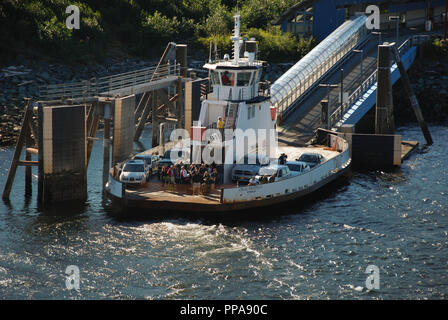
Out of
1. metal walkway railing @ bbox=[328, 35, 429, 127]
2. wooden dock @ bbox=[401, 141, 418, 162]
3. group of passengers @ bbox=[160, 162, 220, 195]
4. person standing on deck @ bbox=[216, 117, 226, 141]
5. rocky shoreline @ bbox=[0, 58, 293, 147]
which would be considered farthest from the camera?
rocky shoreline @ bbox=[0, 58, 293, 147]

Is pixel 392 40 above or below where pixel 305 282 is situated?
above

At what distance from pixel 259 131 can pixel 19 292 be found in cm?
2728

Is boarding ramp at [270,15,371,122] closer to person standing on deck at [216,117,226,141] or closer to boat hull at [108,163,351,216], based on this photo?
person standing on deck at [216,117,226,141]

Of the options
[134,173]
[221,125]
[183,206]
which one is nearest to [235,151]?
[221,125]

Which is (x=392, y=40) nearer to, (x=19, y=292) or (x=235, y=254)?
(x=235, y=254)

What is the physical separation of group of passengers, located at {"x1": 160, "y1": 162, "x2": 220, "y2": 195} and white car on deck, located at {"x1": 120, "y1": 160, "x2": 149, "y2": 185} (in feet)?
4.47

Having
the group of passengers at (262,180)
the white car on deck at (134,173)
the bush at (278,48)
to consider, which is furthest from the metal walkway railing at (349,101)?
the bush at (278,48)

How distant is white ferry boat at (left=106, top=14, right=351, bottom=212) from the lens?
51312mm

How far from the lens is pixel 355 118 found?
242ft

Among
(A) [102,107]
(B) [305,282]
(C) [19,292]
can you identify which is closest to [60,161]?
(A) [102,107]

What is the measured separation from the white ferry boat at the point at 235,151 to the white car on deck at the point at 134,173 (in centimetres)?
51

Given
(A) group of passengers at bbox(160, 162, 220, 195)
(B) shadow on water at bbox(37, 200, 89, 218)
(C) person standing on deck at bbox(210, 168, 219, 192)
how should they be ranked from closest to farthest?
1. (B) shadow on water at bbox(37, 200, 89, 218)
2. (A) group of passengers at bbox(160, 162, 220, 195)
3. (C) person standing on deck at bbox(210, 168, 219, 192)

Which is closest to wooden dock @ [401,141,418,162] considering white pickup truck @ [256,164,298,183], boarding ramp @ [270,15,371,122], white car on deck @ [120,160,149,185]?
boarding ramp @ [270,15,371,122]

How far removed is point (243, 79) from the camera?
60094 mm
